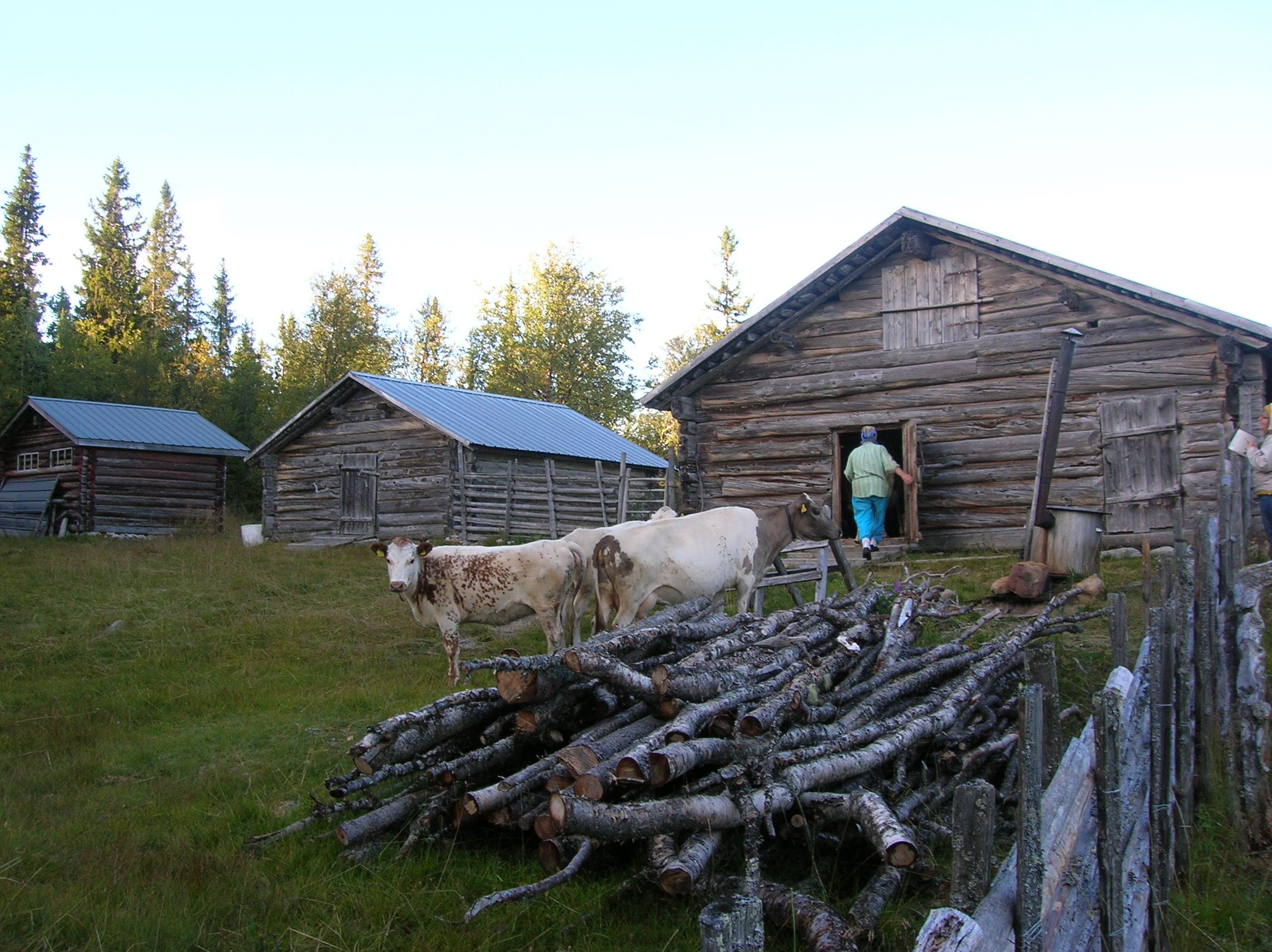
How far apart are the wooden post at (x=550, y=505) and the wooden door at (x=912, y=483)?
10.4 m

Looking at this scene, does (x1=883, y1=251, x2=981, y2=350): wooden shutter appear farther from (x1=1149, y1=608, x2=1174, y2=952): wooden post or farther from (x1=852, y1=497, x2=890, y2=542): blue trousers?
(x1=1149, y1=608, x2=1174, y2=952): wooden post

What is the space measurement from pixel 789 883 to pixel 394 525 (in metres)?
20.7

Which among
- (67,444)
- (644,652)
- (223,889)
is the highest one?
(67,444)

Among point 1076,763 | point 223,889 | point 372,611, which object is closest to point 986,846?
point 1076,763

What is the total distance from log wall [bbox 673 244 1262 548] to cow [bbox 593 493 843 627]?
17.5 feet

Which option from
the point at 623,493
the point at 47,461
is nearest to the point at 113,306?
the point at 47,461

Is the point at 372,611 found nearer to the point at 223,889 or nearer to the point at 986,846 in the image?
the point at 223,889

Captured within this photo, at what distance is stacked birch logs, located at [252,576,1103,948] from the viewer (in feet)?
12.9

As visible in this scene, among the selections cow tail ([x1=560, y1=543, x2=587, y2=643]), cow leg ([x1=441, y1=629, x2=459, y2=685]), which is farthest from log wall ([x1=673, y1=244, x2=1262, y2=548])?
cow leg ([x1=441, y1=629, x2=459, y2=685])

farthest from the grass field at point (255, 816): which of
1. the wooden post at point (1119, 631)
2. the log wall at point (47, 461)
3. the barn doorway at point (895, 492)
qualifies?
the log wall at point (47, 461)

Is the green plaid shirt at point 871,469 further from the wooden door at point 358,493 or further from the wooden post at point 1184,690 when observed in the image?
the wooden door at point 358,493

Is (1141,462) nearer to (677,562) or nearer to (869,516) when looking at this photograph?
(869,516)

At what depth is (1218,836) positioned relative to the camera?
16.2 feet

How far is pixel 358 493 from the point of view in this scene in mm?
24781
